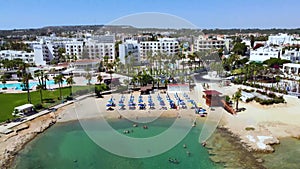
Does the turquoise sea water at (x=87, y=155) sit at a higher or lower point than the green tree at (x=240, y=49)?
lower

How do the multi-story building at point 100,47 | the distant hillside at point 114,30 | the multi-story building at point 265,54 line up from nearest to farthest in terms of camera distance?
the distant hillside at point 114,30 < the multi-story building at point 265,54 < the multi-story building at point 100,47

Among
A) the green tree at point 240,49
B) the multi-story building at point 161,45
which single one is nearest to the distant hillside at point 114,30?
the multi-story building at point 161,45

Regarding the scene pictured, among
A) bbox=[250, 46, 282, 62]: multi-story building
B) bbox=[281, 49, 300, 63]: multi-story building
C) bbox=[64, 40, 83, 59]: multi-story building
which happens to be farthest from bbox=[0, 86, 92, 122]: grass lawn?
bbox=[281, 49, 300, 63]: multi-story building

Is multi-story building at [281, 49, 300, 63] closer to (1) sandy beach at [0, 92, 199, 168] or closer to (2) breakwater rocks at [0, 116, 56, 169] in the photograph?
(1) sandy beach at [0, 92, 199, 168]

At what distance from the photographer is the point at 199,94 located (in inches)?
1078

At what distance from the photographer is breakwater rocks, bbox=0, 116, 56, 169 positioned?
1453 cm

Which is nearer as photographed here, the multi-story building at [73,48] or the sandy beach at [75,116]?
the sandy beach at [75,116]

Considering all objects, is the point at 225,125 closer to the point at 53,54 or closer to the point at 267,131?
the point at 267,131

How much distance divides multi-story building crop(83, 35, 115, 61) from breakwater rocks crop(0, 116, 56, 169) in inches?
1076

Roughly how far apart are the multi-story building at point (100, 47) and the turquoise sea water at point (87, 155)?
30.2m

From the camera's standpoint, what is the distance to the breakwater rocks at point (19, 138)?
14.5m

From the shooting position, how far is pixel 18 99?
25.6 m

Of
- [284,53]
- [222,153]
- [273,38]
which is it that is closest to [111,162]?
[222,153]

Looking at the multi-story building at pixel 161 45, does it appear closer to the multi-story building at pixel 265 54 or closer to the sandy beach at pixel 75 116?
the multi-story building at pixel 265 54
